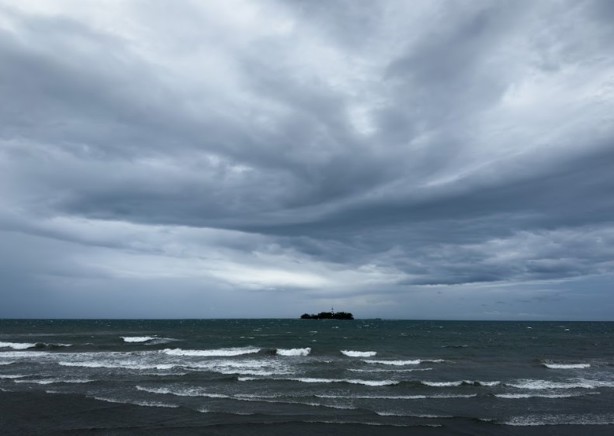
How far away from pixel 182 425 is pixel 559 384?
2141cm

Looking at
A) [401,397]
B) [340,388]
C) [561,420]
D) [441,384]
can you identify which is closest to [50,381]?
[340,388]

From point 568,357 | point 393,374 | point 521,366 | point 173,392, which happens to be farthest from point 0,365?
point 568,357

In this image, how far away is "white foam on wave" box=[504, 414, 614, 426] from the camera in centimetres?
1745

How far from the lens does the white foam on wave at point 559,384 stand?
997 inches

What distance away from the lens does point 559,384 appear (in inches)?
1037

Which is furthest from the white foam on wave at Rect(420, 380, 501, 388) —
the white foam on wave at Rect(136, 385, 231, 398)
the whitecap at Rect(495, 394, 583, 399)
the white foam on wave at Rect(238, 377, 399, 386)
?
the white foam on wave at Rect(136, 385, 231, 398)

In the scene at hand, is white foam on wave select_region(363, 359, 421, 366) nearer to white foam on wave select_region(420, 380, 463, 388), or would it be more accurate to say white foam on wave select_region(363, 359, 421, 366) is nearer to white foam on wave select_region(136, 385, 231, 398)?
white foam on wave select_region(420, 380, 463, 388)

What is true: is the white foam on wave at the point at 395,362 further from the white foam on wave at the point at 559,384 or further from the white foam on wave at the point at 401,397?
the white foam on wave at the point at 401,397

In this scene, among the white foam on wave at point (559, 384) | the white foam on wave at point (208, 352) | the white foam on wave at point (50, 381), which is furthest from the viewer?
the white foam on wave at point (208, 352)

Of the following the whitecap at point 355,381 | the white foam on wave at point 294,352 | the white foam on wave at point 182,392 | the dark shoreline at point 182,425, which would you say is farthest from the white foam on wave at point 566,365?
the white foam on wave at point 182,392

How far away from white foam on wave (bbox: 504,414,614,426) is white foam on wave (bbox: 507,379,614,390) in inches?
250

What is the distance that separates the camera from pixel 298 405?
19922 millimetres

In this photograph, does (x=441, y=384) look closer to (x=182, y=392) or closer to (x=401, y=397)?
(x=401, y=397)

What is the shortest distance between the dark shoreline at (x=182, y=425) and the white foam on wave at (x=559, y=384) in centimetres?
868
